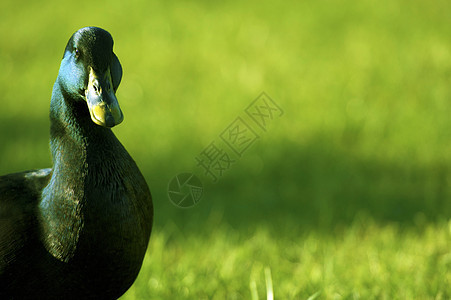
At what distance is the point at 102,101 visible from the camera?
1.81 metres

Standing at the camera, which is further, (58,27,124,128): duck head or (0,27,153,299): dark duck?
(0,27,153,299): dark duck

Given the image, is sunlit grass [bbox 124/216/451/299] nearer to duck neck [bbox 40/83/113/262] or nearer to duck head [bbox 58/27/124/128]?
duck neck [bbox 40/83/113/262]

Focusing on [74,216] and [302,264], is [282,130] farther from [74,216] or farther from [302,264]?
[74,216]

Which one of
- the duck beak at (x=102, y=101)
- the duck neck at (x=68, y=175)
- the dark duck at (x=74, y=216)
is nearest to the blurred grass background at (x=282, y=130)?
the dark duck at (x=74, y=216)

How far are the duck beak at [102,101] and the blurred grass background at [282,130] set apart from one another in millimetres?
1052

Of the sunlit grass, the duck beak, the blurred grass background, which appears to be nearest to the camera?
the duck beak

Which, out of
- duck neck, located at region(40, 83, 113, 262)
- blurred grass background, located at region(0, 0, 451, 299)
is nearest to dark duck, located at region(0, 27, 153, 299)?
duck neck, located at region(40, 83, 113, 262)

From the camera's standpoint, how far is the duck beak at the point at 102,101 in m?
1.78

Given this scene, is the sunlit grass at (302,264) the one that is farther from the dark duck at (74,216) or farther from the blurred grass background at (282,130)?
the dark duck at (74,216)

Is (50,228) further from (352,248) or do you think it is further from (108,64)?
(352,248)

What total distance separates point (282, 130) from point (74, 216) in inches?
115

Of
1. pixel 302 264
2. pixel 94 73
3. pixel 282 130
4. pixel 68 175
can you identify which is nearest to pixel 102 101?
pixel 94 73

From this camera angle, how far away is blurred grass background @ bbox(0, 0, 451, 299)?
10.1ft

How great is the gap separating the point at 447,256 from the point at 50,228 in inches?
80.3
